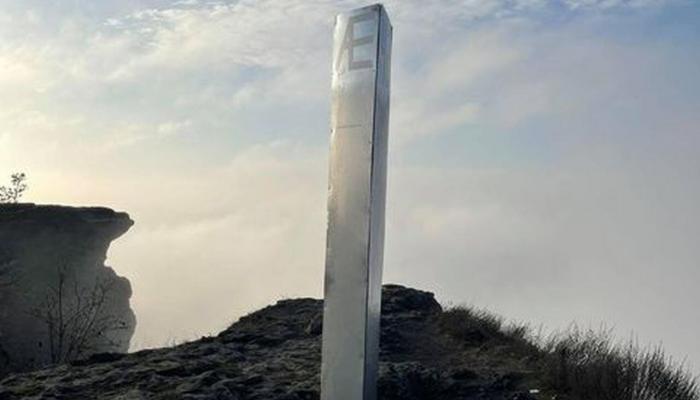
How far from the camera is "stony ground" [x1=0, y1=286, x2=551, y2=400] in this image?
7207 millimetres

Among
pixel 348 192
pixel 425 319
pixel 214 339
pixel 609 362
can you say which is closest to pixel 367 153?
pixel 348 192

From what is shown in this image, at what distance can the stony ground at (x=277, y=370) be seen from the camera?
23.6 feet

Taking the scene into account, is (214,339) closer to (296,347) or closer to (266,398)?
(296,347)

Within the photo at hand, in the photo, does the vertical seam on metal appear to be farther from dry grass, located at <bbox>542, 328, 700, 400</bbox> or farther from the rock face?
the rock face

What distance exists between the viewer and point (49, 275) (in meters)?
34.5

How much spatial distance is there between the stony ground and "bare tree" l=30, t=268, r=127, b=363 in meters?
8.68

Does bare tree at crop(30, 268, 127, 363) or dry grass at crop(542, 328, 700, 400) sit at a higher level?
bare tree at crop(30, 268, 127, 363)

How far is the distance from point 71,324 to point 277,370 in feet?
Result: 86.3

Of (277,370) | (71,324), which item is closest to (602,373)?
(277,370)

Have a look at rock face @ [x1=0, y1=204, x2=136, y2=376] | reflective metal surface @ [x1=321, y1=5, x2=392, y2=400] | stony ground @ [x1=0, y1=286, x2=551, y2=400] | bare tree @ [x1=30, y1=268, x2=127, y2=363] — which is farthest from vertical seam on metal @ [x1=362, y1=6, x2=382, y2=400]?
rock face @ [x1=0, y1=204, x2=136, y2=376]

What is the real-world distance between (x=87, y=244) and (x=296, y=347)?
30.3 metres

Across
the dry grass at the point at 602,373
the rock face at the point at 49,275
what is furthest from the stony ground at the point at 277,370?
the rock face at the point at 49,275

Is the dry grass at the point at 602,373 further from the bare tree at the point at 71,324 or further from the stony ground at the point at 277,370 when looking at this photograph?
the bare tree at the point at 71,324

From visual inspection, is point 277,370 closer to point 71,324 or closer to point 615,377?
point 615,377
